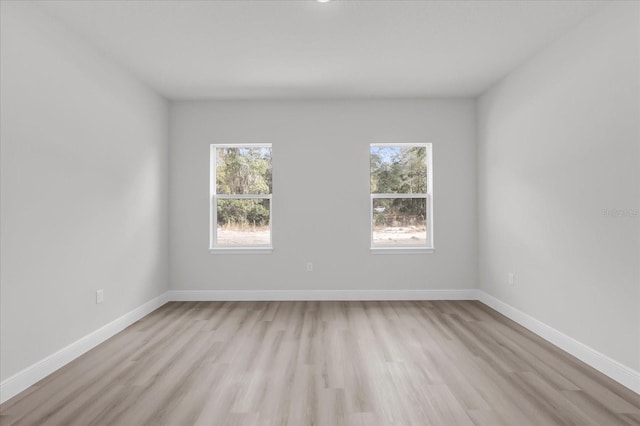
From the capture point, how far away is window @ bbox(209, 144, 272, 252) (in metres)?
4.96

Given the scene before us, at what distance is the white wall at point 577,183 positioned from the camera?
8.15 feet

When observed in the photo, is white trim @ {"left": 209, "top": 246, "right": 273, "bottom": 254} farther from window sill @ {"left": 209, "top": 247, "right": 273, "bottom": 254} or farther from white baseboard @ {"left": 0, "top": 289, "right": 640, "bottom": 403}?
white baseboard @ {"left": 0, "top": 289, "right": 640, "bottom": 403}

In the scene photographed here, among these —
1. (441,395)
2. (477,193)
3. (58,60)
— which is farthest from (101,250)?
(477,193)

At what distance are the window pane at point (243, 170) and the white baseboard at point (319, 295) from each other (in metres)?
1.41

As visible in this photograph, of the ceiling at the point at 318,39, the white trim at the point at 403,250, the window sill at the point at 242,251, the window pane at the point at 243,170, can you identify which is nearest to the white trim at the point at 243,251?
the window sill at the point at 242,251

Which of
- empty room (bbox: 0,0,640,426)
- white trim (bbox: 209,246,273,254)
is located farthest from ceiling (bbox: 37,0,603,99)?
white trim (bbox: 209,246,273,254)

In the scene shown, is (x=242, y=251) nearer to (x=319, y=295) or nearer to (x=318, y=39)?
(x=319, y=295)

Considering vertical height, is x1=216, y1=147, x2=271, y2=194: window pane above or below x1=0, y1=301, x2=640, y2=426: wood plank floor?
above

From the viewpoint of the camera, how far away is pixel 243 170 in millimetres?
5008

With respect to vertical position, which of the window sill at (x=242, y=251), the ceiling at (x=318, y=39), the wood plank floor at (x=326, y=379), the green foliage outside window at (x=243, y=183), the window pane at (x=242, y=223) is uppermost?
the ceiling at (x=318, y=39)

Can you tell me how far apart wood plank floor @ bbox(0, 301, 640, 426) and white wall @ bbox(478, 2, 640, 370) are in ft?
1.41

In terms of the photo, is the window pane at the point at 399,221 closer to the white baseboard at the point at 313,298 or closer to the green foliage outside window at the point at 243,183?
the white baseboard at the point at 313,298

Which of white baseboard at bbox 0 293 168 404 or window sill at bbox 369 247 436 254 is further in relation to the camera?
window sill at bbox 369 247 436 254

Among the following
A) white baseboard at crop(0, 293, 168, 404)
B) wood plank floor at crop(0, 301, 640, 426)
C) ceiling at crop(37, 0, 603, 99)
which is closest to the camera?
wood plank floor at crop(0, 301, 640, 426)
